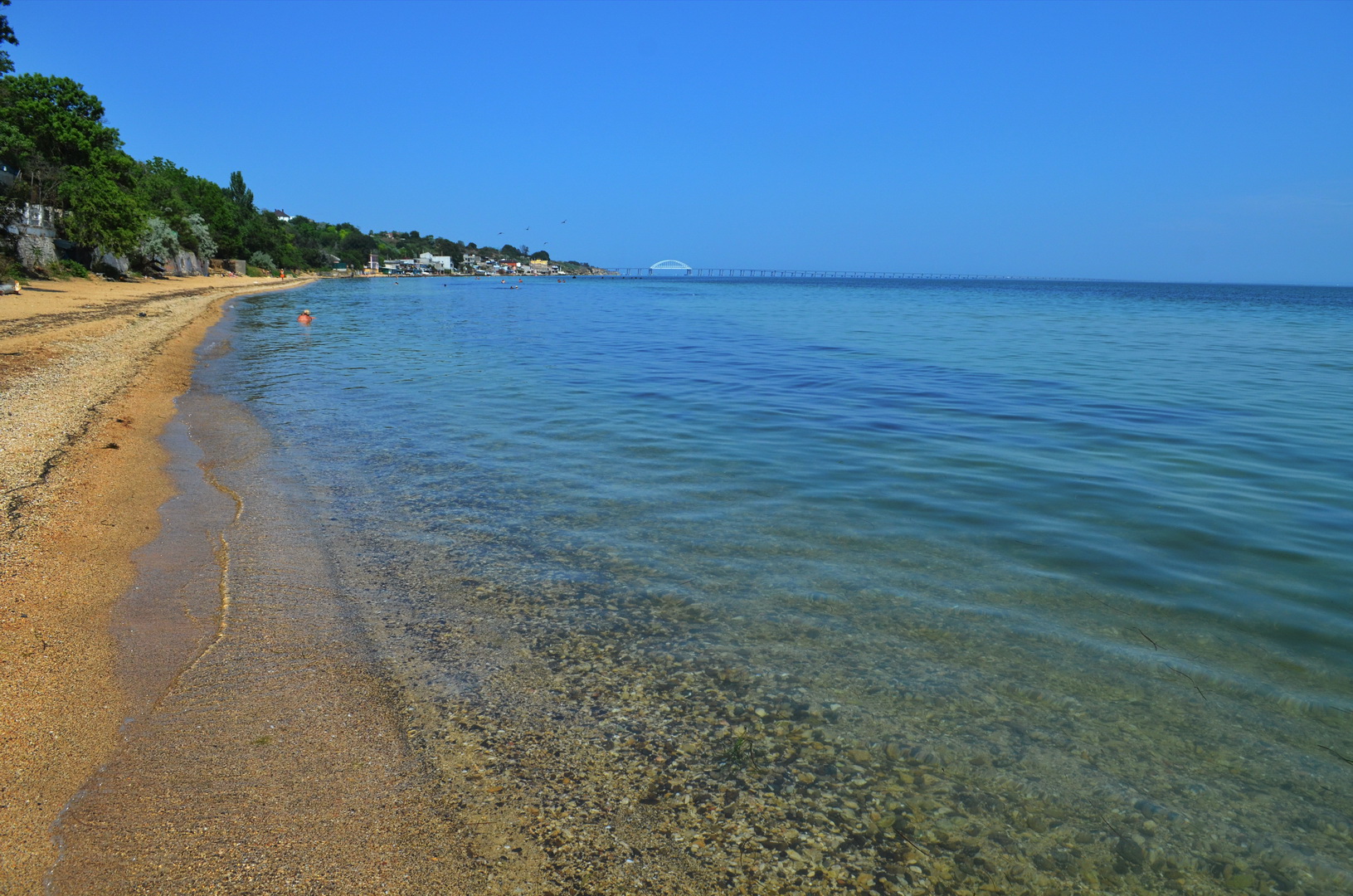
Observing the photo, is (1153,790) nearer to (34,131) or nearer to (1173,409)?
(1173,409)

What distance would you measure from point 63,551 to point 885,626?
6.35 metres

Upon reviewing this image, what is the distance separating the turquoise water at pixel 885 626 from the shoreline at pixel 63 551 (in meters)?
1.57

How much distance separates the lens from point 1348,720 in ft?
14.6

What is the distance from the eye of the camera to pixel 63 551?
6227 millimetres

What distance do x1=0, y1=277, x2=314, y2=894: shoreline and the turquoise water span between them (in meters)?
1.57

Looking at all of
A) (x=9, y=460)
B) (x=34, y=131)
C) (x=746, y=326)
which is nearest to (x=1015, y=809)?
(x=9, y=460)

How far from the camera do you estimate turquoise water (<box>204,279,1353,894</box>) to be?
140 inches

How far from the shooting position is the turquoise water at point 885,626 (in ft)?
11.6

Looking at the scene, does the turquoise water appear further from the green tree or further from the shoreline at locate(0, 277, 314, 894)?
the green tree

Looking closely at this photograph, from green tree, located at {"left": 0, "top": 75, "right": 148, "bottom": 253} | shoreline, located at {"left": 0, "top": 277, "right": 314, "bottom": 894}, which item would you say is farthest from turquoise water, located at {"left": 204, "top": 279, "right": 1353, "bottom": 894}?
green tree, located at {"left": 0, "top": 75, "right": 148, "bottom": 253}

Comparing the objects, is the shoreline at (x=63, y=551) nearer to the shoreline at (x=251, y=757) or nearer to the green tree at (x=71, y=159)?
the shoreline at (x=251, y=757)

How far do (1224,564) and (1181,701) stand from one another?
2886 millimetres

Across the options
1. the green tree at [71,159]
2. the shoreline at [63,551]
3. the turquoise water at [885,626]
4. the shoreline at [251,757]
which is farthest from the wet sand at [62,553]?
the green tree at [71,159]

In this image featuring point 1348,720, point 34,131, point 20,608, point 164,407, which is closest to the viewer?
point 1348,720
